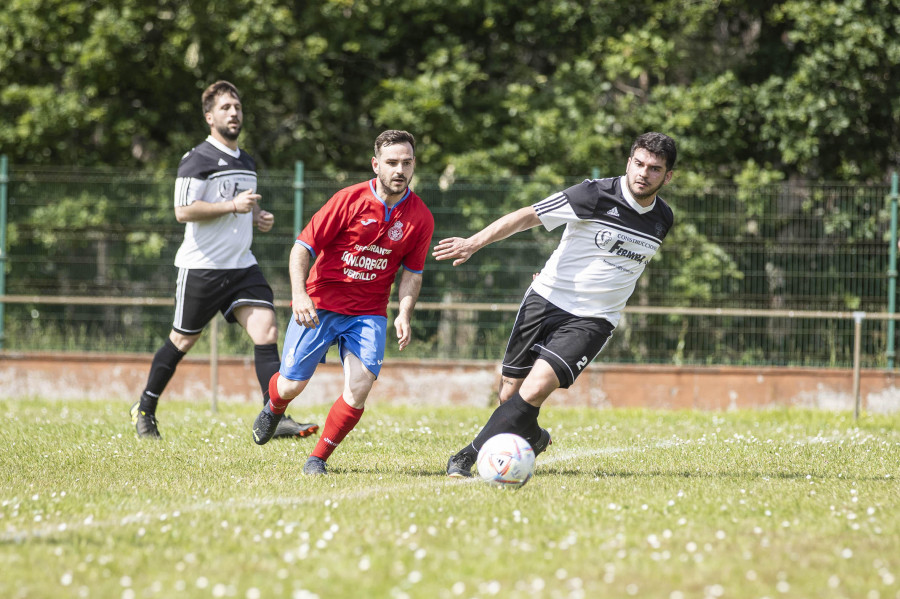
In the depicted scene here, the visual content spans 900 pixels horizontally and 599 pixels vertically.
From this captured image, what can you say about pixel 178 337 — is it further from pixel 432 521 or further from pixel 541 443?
pixel 432 521

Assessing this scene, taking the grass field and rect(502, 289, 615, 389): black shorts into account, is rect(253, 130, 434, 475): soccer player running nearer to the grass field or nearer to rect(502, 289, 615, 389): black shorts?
the grass field

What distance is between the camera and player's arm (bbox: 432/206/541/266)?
5938 millimetres

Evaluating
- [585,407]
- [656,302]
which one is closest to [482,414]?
[585,407]

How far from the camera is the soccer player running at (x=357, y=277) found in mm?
6305

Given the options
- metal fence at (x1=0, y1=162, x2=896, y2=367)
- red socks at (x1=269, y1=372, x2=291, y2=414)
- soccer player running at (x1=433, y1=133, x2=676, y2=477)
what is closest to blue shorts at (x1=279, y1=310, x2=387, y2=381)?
red socks at (x1=269, y1=372, x2=291, y2=414)

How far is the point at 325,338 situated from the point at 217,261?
190cm

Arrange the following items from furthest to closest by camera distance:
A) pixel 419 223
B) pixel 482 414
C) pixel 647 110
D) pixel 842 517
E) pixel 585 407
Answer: pixel 647 110 < pixel 585 407 < pixel 482 414 < pixel 419 223 < pixel 842 517

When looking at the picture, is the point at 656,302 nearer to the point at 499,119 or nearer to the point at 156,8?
the point at 499,119

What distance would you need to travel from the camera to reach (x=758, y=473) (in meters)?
6.62

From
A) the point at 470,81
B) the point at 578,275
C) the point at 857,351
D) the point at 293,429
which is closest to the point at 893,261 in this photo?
the point at 857,351

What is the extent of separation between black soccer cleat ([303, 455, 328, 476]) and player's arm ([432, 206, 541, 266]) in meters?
1.53

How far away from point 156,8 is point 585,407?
9.16 m

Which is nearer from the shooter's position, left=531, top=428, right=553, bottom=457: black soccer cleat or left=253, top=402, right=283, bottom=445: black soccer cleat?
left=531, top=428, right=553, bottom=457: black soccer cleat

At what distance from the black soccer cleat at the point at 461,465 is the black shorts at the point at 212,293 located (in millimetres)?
2329
